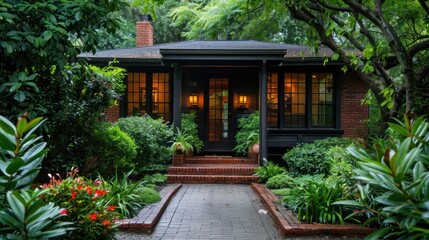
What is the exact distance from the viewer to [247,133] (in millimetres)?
14391

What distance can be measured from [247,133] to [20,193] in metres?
11.7

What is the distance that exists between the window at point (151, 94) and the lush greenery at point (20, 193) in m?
12.5

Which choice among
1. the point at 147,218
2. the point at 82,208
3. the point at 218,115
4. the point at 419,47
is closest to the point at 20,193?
the point at 82,208

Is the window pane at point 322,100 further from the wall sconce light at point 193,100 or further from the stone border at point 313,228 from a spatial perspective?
the stone border at point 313,228

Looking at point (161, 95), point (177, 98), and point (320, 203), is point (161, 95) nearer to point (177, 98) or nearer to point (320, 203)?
point (177, 98)

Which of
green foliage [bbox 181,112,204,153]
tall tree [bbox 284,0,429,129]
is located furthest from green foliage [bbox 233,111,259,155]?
tall tree [bbox 284,0,429,129]

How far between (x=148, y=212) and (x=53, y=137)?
2.20 metres

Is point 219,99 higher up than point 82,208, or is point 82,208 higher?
point 219,99

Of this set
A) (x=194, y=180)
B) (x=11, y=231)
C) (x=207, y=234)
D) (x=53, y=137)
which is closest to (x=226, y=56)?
(x=194, y=180)

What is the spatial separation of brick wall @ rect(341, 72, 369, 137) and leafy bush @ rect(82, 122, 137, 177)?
8698 mm

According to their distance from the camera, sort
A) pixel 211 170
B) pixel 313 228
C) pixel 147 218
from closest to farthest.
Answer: pixel 313 228, pixel 147 218, pixel 211 170

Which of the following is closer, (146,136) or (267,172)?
(146,136)

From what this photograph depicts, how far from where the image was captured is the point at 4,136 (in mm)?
2826

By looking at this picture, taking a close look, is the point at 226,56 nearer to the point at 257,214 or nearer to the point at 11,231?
the point at 257,214
